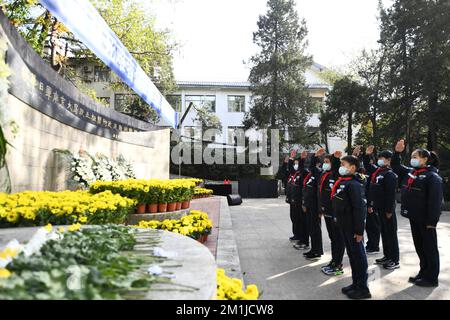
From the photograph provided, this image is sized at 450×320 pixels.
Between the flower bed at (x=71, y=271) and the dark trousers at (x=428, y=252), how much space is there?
3.94 meters

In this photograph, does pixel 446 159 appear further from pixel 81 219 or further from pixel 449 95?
pixel 81 219

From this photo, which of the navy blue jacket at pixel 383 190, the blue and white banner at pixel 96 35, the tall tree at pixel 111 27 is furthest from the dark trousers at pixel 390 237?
the tall tree at pixel 111 27

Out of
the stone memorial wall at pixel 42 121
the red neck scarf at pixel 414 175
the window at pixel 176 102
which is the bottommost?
the red neck scarf at pixel 414 175

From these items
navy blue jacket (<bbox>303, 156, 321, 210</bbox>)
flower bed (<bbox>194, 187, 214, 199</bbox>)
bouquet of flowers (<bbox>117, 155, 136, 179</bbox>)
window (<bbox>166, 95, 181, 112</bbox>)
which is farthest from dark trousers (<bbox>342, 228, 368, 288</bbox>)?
window (<bbox>166, 95, 181, 112</bbox>)

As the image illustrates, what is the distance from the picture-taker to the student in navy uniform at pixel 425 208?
454 centimetres

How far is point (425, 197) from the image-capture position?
187 inches

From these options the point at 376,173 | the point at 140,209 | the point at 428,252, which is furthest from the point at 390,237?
the point at 140,209

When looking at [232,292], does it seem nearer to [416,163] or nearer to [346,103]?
[416,163]

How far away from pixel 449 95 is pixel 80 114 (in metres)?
16.5

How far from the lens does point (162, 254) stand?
2.41 meters

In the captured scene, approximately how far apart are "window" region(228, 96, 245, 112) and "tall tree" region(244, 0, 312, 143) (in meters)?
6.53

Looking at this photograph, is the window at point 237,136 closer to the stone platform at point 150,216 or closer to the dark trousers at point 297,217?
the dark trousers at point 297,217

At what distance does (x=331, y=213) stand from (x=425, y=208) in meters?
1.28
